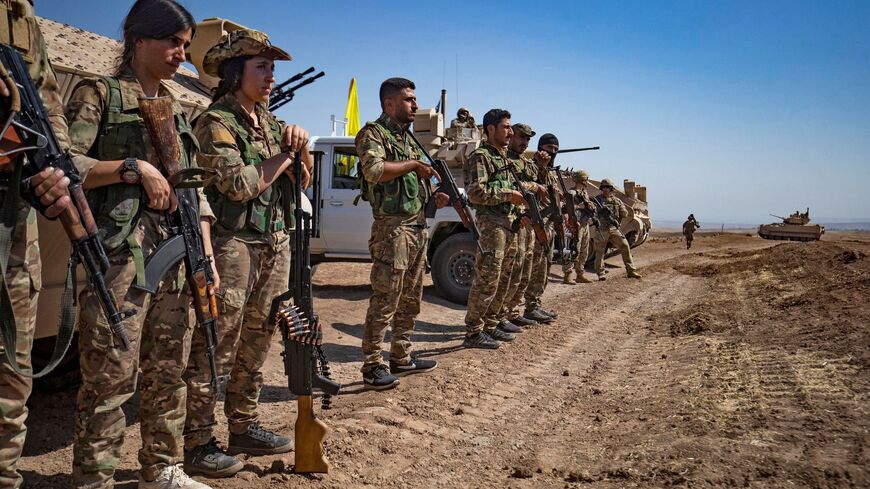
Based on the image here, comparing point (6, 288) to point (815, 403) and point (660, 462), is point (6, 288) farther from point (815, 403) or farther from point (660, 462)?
point (815, 403)

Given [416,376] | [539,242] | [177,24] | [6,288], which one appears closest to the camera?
[6,288]

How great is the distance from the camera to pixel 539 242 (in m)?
7.12

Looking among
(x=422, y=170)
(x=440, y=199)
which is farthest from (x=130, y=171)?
(x=440, y=199)

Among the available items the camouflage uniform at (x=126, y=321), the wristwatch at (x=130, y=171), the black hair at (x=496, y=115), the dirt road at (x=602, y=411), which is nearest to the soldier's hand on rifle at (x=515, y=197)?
the black hair at (x=496, y=115)

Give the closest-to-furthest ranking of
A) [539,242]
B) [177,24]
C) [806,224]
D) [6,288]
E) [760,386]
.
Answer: [6,288]
[177,24]
[760,386]
[539,242]
[806,224]

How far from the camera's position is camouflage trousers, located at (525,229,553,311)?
Result: 7309 mm

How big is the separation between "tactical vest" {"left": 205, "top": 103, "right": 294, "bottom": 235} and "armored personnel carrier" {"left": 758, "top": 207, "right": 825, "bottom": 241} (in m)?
28.0

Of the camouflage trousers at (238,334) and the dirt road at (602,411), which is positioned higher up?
the camouflage trousers at (238,334)

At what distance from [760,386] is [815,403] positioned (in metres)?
0.47

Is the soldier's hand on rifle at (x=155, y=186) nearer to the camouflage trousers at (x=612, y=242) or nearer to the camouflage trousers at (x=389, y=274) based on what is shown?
the camouflage trousers at (x=389, y=274)

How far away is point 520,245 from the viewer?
247 inches

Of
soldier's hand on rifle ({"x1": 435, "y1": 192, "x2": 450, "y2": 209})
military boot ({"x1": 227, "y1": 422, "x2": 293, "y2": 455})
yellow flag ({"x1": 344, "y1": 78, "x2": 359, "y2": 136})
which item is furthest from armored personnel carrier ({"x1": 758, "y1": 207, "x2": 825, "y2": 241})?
military boot ({"x1": 227, "y1": 422, "x2": 293, "y2": 455})

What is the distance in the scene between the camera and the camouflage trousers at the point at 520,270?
6328 millimetres

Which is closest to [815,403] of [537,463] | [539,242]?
[537,463]
